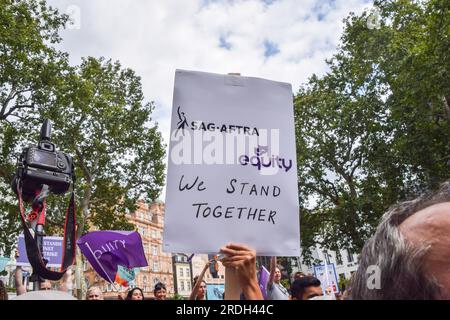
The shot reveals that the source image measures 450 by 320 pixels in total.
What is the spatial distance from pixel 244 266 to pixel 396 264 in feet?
2.98

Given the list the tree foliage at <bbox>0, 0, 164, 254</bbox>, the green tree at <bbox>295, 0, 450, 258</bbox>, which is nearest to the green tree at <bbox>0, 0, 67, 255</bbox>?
the tree foliage at <bbox>0, 0, 164, 254</bbox>

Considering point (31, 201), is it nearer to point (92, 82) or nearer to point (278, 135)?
point (278, 135)

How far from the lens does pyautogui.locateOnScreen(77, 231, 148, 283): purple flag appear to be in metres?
6.09

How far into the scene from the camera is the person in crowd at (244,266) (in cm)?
176

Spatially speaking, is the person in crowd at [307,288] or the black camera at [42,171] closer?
the black camera at [42,171]

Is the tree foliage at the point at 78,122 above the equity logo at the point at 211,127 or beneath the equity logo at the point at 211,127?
above

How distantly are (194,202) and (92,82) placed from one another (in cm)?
2018

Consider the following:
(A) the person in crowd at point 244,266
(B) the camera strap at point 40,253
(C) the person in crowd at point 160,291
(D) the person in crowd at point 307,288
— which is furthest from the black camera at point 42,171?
(C) the person in crowd at point 160,291

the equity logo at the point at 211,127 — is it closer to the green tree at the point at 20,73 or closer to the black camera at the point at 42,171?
the black camera at the point at 42,171

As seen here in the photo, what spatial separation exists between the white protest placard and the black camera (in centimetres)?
112

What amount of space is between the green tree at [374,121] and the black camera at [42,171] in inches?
453

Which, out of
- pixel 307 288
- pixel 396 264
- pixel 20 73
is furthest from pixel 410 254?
pixel 20 73

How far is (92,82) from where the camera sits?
827 inches

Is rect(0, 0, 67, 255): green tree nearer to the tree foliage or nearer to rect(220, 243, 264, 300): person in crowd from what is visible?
the tree foliage
